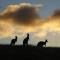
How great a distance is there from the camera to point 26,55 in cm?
1888

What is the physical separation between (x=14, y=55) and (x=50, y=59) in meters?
2.54

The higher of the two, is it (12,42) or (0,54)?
(12,42)

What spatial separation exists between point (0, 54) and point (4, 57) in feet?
3.54

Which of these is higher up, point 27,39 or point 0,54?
point 27,39

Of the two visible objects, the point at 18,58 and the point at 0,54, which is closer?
the point at 18,58

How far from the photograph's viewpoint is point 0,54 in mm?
18938

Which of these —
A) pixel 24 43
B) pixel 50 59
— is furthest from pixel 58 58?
pixel 24 43

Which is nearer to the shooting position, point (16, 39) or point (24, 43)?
point (24, 43)

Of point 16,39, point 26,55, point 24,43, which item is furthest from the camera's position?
point 16,39

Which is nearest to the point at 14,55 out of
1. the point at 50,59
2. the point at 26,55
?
the point at 26,55

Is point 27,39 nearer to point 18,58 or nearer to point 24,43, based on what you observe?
point 24,43

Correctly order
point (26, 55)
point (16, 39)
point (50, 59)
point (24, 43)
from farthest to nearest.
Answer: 1. point (16, 39)
2. point (24, 43)
3. point (26, 55)
4. point (50, 59)

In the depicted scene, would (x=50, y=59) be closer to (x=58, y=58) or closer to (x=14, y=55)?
(x=58, y=58)


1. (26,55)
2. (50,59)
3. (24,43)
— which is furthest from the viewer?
(24,43)
